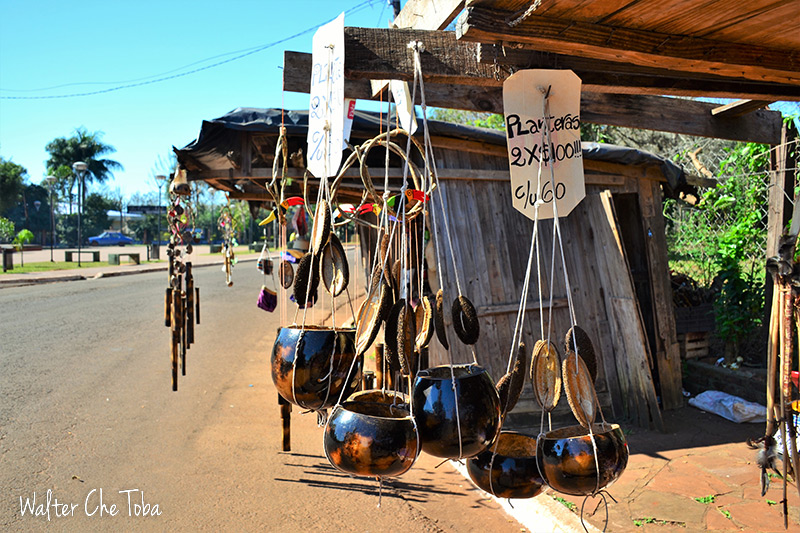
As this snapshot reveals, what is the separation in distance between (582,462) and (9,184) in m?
53.3

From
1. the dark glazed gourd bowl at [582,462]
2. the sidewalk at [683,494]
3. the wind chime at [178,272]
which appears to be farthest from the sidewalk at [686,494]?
the wind chime at [178,272]

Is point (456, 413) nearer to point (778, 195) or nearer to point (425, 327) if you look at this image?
point (425, 327)

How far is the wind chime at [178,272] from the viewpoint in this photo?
4695 mm

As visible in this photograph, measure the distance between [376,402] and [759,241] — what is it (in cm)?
581

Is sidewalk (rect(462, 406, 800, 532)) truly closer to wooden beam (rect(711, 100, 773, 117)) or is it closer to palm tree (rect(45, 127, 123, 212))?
wooden beam (rect(711, 100, 773, 117))

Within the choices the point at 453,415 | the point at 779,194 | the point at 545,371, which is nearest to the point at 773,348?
the point at 545,371

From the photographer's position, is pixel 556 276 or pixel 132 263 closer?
pixel 556 276

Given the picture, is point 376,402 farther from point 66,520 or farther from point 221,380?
point 221,380

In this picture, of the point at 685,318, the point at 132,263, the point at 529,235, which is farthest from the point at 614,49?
the point at 132,263

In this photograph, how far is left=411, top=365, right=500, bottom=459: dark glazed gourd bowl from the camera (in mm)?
1639

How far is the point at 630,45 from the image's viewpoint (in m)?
1.77

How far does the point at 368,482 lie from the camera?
13.4 ft

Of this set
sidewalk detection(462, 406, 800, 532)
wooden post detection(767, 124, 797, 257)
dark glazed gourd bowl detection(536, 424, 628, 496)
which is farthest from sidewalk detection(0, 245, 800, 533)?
wooden post detection(767, 124, 797, 257)

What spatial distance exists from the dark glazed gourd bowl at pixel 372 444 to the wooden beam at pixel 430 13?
1.50m
